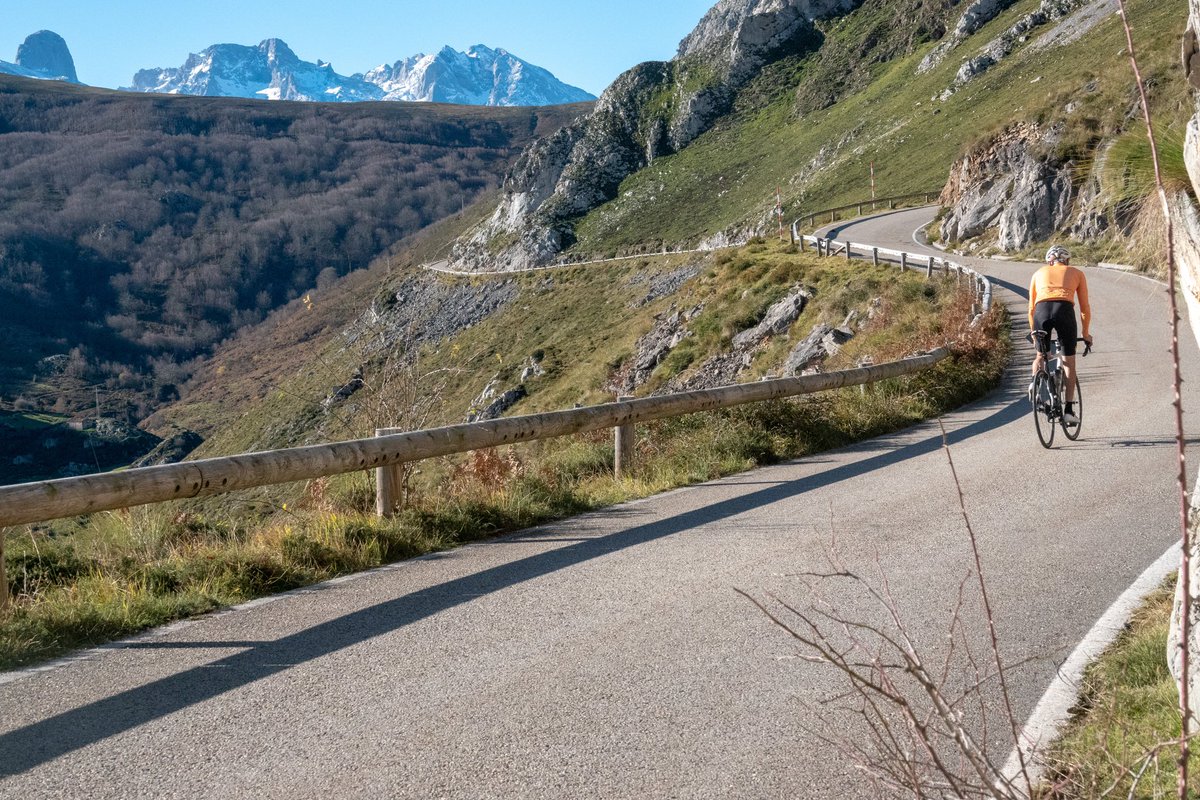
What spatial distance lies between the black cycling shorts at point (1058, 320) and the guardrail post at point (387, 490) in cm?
664

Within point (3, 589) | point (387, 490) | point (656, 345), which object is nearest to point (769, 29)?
point (656, 345)

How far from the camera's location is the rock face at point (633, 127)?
142625 mm

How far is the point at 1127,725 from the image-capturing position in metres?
2.85

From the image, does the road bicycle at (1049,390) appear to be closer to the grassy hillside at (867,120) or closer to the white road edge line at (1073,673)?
the white road edge line at (1073,673)

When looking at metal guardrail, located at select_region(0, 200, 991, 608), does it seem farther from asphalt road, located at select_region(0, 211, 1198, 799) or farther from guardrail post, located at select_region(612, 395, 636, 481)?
asphalt road, located at select_region(0, 211, 1198, 799)

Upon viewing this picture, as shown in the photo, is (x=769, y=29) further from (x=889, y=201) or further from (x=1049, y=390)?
(x=1049, y=390)

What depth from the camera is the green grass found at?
288 cm

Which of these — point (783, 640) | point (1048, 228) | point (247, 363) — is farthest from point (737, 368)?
point (247, 363)

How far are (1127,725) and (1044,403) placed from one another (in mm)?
8170

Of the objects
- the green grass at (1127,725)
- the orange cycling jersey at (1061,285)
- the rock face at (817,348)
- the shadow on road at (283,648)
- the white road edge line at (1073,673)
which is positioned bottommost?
the shadow on road at (283,648)

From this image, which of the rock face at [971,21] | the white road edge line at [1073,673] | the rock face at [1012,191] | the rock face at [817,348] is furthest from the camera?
the rock face at [971,21]

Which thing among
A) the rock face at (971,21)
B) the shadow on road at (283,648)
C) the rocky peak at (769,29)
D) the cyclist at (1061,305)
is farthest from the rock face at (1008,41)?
the shadow on road at (283,648)

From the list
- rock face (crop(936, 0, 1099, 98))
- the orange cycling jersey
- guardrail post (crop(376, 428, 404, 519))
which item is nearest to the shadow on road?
guardrail post (crop(376, 428, 404, 519))

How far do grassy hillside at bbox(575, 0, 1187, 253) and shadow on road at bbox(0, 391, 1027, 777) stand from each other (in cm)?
2958
